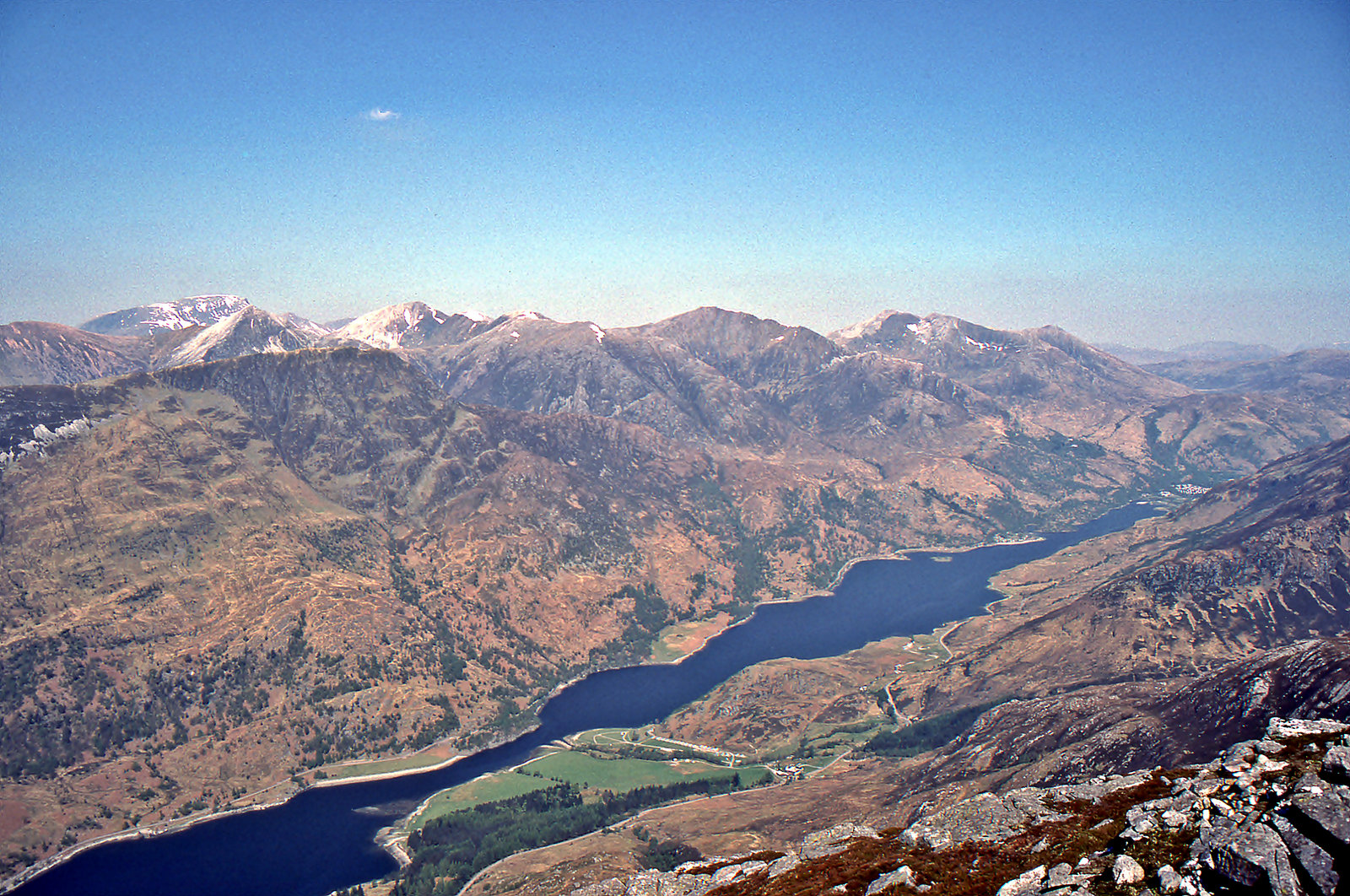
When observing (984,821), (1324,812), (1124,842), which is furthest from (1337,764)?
(984,821)

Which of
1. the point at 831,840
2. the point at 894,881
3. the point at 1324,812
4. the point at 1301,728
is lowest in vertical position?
the point at 831,840

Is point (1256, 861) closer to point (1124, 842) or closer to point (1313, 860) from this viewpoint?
point (1313, 860)

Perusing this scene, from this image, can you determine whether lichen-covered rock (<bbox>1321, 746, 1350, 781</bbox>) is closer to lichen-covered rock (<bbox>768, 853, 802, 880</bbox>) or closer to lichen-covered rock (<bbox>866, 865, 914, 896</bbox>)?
lichen-covered rock (<bbox>866, 865, 914, 896</bbox>)

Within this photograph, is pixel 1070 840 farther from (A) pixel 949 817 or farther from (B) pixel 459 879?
(B) pixel 459 879

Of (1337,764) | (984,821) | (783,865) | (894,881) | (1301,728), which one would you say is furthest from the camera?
(783,865)

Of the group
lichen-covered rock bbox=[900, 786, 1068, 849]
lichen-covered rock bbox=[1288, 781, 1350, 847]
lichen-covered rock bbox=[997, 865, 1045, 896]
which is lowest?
lichen-covered rock bbox=[900, 786, 1068, 849]

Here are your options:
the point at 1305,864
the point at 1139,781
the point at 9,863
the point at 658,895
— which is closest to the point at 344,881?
the point at 9,863

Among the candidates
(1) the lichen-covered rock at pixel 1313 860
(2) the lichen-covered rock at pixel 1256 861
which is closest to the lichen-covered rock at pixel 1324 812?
(1) the lichen-covered rock at pixel 1313 860

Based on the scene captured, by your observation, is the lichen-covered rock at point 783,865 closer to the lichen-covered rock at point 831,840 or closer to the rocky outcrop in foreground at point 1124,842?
the rocky outcrop in foreground at point 1124,842

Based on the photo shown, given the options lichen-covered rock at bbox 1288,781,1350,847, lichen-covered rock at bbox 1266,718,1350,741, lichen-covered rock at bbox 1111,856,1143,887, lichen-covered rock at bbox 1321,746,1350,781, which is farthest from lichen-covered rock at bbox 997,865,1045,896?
lichen-covered rock at bbox 1266,718,1350,741
